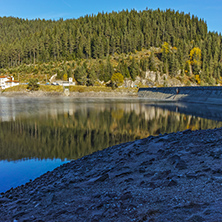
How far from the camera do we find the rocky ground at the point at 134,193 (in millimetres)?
6259

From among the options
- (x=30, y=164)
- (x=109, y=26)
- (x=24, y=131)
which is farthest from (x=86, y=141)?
(x=109, y=26)

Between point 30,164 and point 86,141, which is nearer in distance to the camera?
point 30,164

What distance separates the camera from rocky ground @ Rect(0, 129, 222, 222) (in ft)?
20.5

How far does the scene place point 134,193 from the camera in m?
7.51

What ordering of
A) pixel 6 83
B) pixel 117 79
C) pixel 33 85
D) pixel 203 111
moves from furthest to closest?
pixel 6 83 → pixel 117 79 → pixel 33 85 → pixel 203 111

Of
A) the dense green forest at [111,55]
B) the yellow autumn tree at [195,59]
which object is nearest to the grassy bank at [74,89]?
the dense green forest at [111,55]

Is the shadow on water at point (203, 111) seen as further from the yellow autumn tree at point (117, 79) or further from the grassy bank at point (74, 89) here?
the yellow autumn tree at point (117, 79)

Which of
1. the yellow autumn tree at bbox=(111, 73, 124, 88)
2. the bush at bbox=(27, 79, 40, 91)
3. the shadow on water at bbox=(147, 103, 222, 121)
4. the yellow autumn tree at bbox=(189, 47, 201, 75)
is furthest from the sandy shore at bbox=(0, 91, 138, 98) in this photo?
the shadow on water at bbox=(147, 103, 222, 121)

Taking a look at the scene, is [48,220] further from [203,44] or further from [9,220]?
[203,44]

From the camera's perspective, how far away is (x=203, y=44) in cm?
18950

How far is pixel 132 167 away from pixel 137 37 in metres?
188

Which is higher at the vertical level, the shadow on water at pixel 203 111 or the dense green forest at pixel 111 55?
the dense green forest at pixel 111 55

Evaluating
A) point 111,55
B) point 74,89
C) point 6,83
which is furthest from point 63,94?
point 111,55

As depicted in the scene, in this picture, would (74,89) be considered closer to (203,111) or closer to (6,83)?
(6,83)
